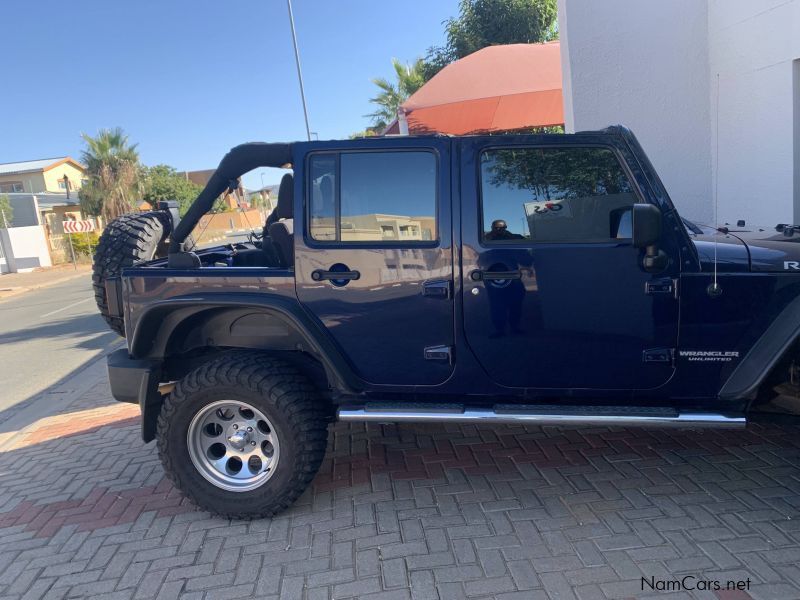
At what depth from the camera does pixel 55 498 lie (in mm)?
3742

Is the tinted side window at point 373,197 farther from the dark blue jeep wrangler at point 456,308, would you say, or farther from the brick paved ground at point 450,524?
the brick paved ground at point 450,524

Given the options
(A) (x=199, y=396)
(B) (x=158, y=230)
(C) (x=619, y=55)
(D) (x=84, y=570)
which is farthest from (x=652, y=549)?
(C) (x=619, y=55)

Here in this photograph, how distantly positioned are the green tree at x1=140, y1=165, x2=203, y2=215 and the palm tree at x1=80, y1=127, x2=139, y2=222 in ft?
3.74

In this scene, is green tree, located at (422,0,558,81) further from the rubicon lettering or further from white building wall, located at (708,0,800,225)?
the rubicon lettering

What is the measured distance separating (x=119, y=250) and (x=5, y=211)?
908 inches

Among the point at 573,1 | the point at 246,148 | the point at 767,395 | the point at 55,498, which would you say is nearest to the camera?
the point at 767,395

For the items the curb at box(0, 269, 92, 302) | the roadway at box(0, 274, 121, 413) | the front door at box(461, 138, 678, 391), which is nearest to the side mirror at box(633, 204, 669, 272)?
the front door at box(461, 138, 678, 391)

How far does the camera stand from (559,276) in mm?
2881

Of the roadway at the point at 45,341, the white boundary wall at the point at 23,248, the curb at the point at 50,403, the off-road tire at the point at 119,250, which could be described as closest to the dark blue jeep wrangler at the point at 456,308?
the off-road tire at the point at 119,250

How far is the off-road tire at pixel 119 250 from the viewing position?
11.8 feet

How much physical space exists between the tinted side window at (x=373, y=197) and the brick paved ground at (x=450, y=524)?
60.7 inches

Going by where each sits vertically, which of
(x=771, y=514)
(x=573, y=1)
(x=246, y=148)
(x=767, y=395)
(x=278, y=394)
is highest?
(x=573, y=1)

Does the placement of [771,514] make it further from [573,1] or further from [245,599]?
[573,1]

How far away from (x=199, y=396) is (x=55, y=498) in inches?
58.3
